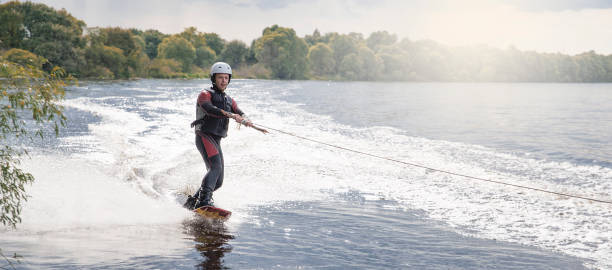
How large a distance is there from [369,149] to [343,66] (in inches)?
4995

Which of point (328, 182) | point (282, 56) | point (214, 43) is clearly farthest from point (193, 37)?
point (328, 182)

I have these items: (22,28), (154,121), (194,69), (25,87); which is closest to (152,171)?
(25,87)

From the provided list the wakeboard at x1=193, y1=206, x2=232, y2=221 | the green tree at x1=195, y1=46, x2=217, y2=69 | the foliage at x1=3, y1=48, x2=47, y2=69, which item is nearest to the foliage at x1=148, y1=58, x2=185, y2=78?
the green tree at x1=195, y1=46, x2=217, y2=69

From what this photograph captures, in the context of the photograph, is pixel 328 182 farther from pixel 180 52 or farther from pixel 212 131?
pixel 180 52

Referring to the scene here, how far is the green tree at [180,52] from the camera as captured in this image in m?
119

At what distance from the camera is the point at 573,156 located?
14.8 metres

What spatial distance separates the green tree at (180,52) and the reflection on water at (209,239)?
119m

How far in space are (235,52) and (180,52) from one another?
25.9 m

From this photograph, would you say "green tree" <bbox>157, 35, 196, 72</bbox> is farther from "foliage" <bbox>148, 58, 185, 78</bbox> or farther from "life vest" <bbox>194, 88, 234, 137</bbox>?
"life vest" <bbox>194, 88, 234, 137</bbox>

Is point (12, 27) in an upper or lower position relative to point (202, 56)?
upper

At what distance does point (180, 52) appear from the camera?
119938mm

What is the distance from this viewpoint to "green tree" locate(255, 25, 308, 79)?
427 feet

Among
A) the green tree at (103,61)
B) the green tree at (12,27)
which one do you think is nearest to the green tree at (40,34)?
the green tree at (12,27)

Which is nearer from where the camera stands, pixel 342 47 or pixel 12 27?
pixel 12 27
